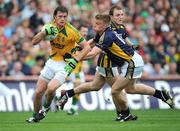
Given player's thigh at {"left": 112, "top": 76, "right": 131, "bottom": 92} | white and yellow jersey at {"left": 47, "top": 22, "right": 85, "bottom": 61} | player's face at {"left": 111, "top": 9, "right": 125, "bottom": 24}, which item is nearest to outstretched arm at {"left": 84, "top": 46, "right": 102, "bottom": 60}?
white and yellow jersey at {"left": 47, "top": 22, "right": 85, "bottom": 61}

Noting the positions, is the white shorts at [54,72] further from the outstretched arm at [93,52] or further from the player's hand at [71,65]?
the outstretched arm at [93,52]

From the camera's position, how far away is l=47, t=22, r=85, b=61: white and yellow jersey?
668 inches

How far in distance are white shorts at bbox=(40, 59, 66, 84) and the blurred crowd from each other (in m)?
7.78

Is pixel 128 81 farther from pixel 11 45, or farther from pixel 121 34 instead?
pixel 11 45

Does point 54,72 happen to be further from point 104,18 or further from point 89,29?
point 89,29

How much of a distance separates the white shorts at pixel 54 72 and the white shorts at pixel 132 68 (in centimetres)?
139

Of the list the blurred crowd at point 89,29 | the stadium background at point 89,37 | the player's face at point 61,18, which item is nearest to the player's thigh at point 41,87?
the player's face at point 61,18

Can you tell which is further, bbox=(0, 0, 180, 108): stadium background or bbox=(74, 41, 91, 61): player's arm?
bbox=(0, 0, 180, 108): stadium background

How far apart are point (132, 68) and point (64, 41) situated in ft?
5.61

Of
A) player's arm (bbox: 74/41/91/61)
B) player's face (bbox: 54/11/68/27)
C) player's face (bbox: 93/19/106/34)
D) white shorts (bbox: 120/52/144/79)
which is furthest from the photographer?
white shorts (bbox: 120/52/144/79)

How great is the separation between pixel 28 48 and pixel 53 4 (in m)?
2.78

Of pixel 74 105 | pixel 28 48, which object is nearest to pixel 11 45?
pixel 28 48

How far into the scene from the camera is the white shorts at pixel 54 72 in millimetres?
16938

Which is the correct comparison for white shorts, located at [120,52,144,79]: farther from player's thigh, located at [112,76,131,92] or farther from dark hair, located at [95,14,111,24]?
dark hair, located at [95,14,111,24]
